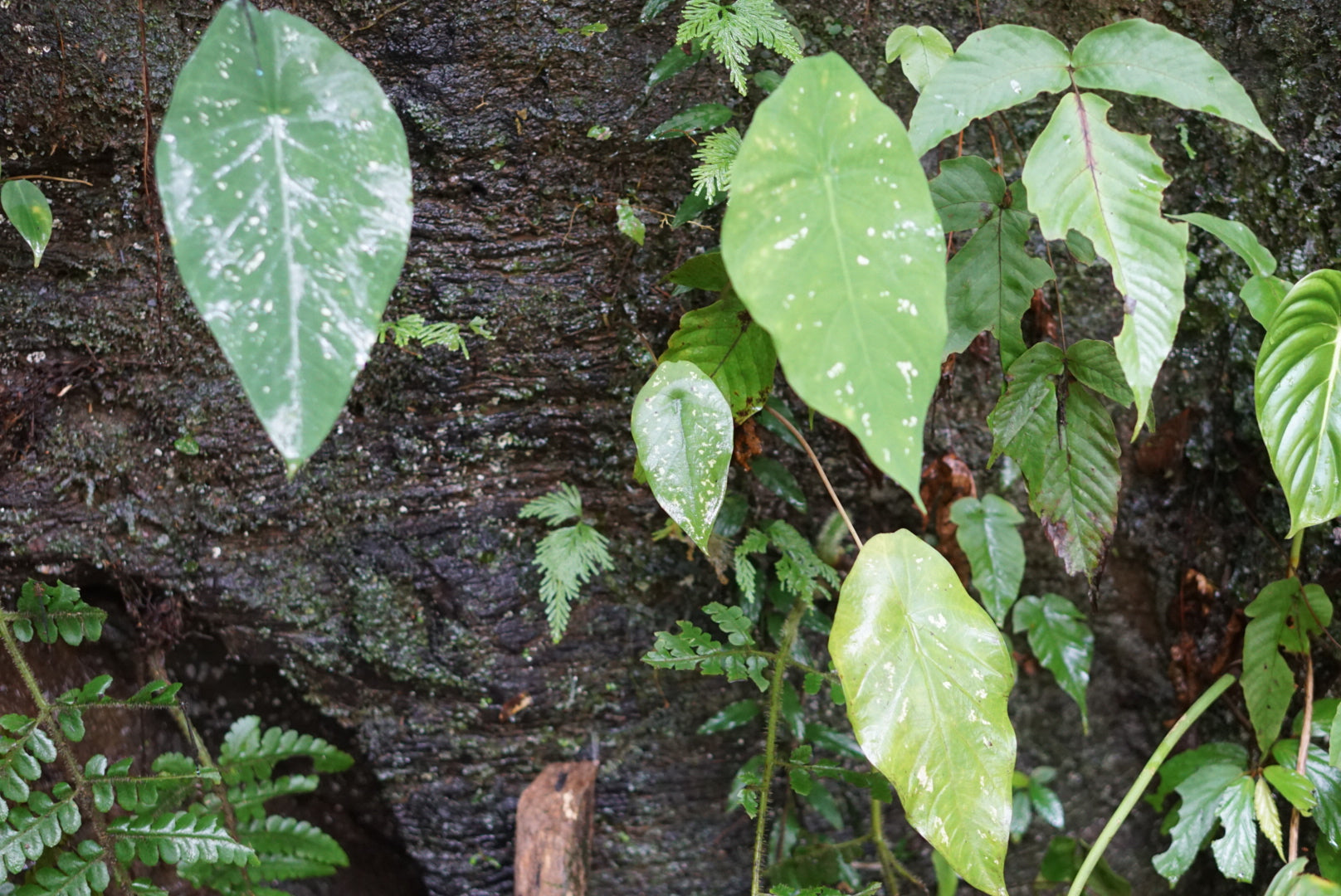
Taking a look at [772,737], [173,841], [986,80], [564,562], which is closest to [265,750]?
[173,841]

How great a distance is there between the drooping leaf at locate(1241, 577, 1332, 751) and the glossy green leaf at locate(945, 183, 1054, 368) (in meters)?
0.54

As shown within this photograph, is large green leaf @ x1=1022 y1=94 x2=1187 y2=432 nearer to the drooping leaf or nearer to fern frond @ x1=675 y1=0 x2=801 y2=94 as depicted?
fern frond @ x1=675 y1=0 x2=801 y2=94

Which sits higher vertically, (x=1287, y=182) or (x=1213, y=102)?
(x=1213, y=102)

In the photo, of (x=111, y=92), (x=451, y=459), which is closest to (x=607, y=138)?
(x=451, y=459)

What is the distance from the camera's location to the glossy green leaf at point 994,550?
1.12m

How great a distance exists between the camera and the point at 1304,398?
87 centimetres

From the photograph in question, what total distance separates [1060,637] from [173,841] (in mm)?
1237

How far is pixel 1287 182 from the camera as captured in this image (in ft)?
3.79

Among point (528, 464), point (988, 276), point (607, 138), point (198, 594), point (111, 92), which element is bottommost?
point (198, 594)

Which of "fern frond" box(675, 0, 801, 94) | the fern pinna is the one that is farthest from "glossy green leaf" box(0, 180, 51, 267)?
"fern frond" box(675, 0, 801, 94)

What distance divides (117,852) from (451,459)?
2.03 ft

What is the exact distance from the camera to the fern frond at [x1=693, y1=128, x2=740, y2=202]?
3.11 ft

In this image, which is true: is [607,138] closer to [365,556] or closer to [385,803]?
[365,556]

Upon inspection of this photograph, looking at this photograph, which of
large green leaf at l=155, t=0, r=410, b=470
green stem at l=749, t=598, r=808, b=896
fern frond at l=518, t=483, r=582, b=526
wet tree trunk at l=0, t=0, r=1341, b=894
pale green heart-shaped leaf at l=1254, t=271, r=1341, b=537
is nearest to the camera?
large green leaf at l=155, t=0, r=410, b=470
